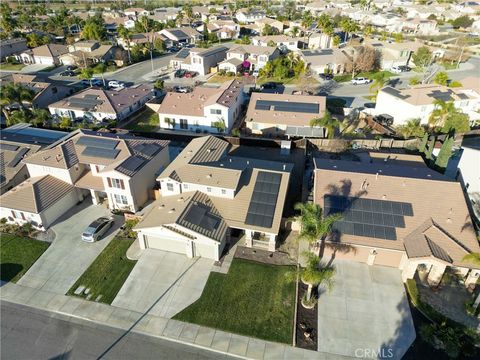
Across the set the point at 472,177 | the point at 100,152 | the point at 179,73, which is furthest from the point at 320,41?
the point at 100,152

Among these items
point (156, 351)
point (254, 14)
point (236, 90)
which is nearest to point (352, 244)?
point (156, 351)

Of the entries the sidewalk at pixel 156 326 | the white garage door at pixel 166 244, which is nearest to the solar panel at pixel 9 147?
the sidewalk at pixel 156 326

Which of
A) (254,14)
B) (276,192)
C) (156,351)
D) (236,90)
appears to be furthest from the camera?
(254,14)

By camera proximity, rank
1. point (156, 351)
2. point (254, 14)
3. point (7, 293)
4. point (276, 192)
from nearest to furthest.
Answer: point (156, 351), point (7, 293), point (276, 192), point (254, 14)

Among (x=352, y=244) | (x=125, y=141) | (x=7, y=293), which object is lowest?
(x=7, y=293)

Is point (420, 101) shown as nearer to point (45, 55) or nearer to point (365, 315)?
point (365, 315)

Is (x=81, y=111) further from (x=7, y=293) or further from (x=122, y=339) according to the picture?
(x=122, y=339)

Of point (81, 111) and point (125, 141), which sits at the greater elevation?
point (125, 141)
